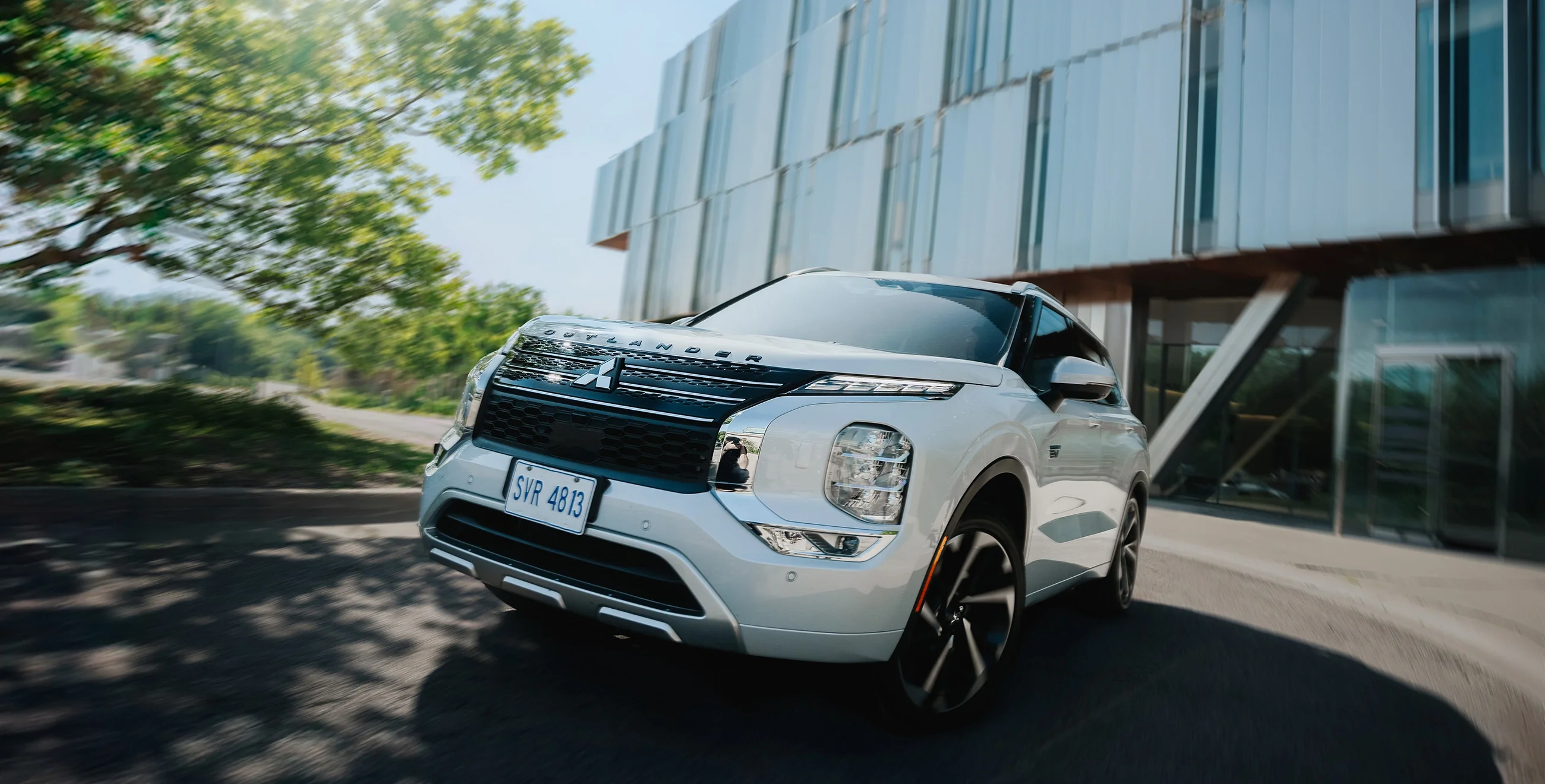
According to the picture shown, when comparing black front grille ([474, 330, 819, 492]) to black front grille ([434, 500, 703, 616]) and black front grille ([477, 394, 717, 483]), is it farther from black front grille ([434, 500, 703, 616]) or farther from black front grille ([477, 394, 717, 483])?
black front grille ([434, 500, 703, 616])

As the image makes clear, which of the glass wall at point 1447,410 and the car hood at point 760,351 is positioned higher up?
the glass wall at point 1447,410

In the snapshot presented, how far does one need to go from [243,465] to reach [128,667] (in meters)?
5.15

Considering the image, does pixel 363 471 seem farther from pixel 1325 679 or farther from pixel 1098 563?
pixel 1325 679

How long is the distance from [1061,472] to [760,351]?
5.41ft

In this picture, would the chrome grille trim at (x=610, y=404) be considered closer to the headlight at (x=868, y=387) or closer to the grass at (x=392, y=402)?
the headlight at (x=868, y=387)

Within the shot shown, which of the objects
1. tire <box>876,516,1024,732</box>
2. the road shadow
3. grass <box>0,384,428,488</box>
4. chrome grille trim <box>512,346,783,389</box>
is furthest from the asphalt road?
grass <box>0,384,428,488</box>

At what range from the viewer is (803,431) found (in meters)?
2.67

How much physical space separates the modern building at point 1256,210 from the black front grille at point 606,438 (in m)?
13.6

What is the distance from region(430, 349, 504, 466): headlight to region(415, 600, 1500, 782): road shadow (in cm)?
82

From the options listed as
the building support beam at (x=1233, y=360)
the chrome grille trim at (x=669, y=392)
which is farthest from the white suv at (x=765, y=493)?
the building support beam at (x=1233, y=360)

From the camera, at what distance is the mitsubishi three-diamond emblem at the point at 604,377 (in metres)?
2.98

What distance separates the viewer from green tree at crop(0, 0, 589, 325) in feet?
28.1

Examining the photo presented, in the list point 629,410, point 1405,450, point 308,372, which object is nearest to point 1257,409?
point 1405,450

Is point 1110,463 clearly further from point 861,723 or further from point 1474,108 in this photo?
point 1474,108
